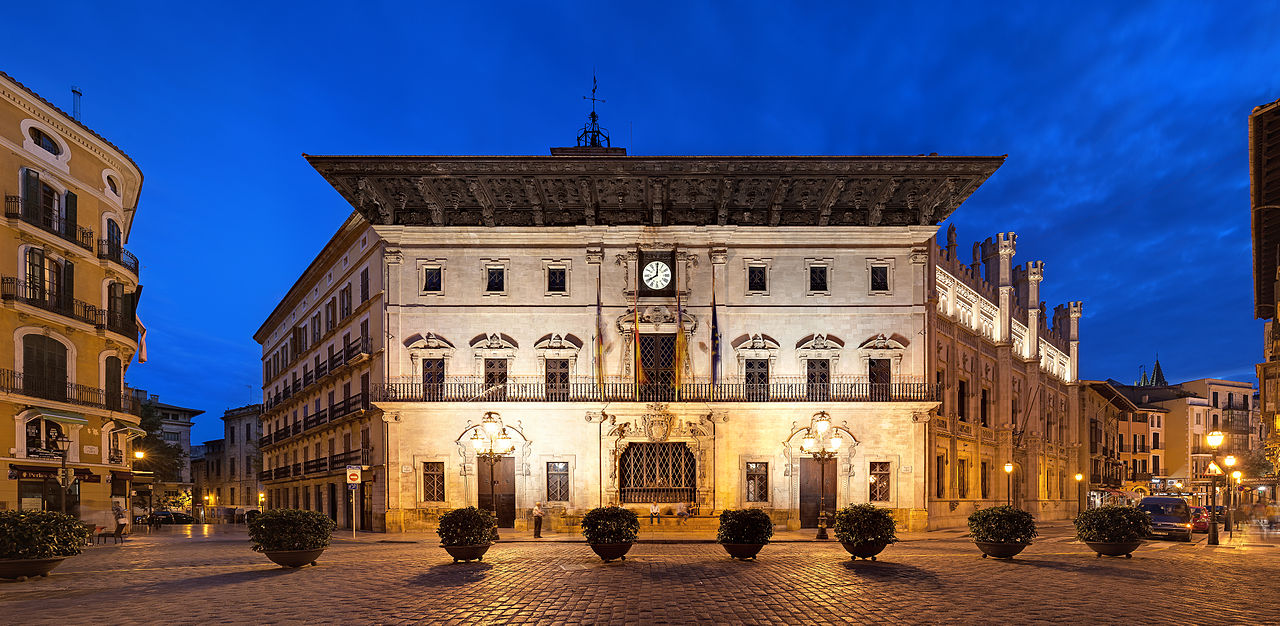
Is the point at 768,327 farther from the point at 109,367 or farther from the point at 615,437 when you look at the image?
the point at 109,367

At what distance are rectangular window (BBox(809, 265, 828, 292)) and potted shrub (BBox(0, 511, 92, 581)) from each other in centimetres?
2623

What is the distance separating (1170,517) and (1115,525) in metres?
14.0

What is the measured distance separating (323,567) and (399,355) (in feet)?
54.6

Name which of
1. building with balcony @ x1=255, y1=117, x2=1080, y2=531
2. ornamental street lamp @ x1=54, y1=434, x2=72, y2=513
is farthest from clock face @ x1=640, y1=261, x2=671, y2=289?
ornamental street lamp @ x1=54, y1=434, x2=72, y2=513

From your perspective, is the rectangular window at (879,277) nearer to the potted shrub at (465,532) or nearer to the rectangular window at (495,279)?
the rectangular window at (495,279)

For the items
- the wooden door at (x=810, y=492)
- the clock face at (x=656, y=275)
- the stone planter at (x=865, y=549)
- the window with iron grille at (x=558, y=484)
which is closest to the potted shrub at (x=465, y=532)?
the stone planter at (x=865, y=549)

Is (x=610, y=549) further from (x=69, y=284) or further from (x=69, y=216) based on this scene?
Answer: (x=69, y=216)

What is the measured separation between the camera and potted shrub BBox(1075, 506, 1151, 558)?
19.9 m

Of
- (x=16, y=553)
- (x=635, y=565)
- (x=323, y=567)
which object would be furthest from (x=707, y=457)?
(x=16, y=553)

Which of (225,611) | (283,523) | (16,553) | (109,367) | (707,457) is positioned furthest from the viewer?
(109,367)

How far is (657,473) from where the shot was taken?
3469cm

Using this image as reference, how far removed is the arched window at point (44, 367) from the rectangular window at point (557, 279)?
61.0ft

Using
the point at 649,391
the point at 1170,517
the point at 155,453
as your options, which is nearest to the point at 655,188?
the point at 649,391

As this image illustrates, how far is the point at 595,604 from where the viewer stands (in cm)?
1277
